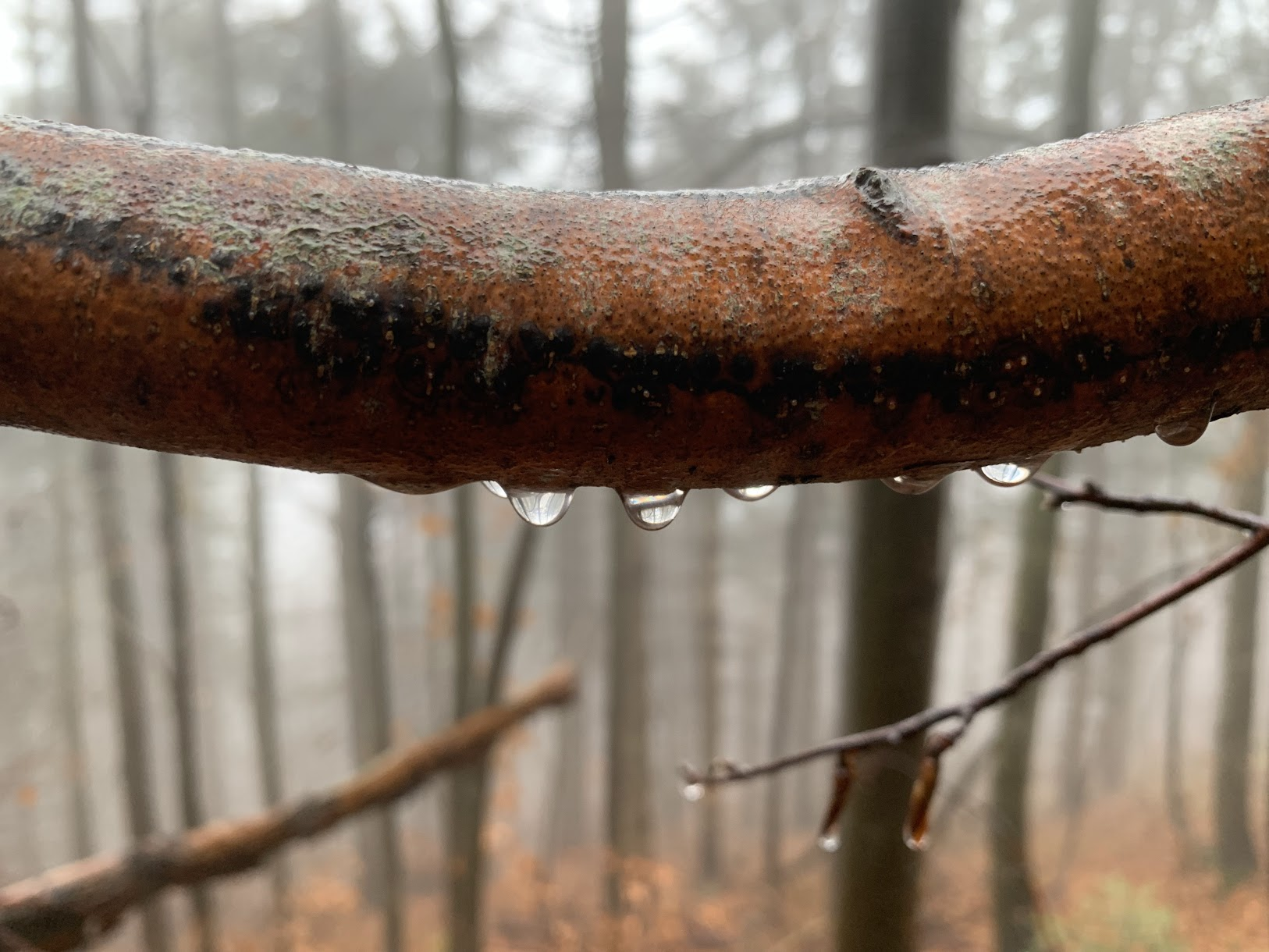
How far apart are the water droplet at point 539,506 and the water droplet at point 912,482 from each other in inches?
8.7

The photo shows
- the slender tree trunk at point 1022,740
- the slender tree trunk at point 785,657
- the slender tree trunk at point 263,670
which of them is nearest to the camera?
the slender tree trunk at point 1022,740

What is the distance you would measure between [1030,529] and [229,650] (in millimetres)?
18199

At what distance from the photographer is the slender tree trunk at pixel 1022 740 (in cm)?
412

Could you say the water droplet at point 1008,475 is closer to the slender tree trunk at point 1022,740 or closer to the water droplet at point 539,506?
the water droplet at point 539,506

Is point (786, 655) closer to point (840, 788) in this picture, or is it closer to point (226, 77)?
point (226, 77)

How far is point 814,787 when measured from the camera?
14742 millimetres

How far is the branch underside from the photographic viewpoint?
1.40ft

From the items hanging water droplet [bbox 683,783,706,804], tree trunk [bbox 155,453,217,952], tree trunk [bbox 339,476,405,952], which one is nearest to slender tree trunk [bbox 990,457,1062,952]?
hanging water droplet [bbox 683,783,706,804]

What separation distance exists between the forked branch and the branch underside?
341 mm

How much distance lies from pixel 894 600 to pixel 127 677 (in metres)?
5.47

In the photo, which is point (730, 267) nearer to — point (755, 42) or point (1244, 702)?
point (755, 42)

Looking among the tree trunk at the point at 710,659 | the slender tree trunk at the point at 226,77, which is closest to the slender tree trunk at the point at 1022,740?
the tree trunk at the point at 710,659

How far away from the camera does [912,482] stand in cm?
58

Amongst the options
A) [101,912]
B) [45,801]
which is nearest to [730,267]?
[101,912]
